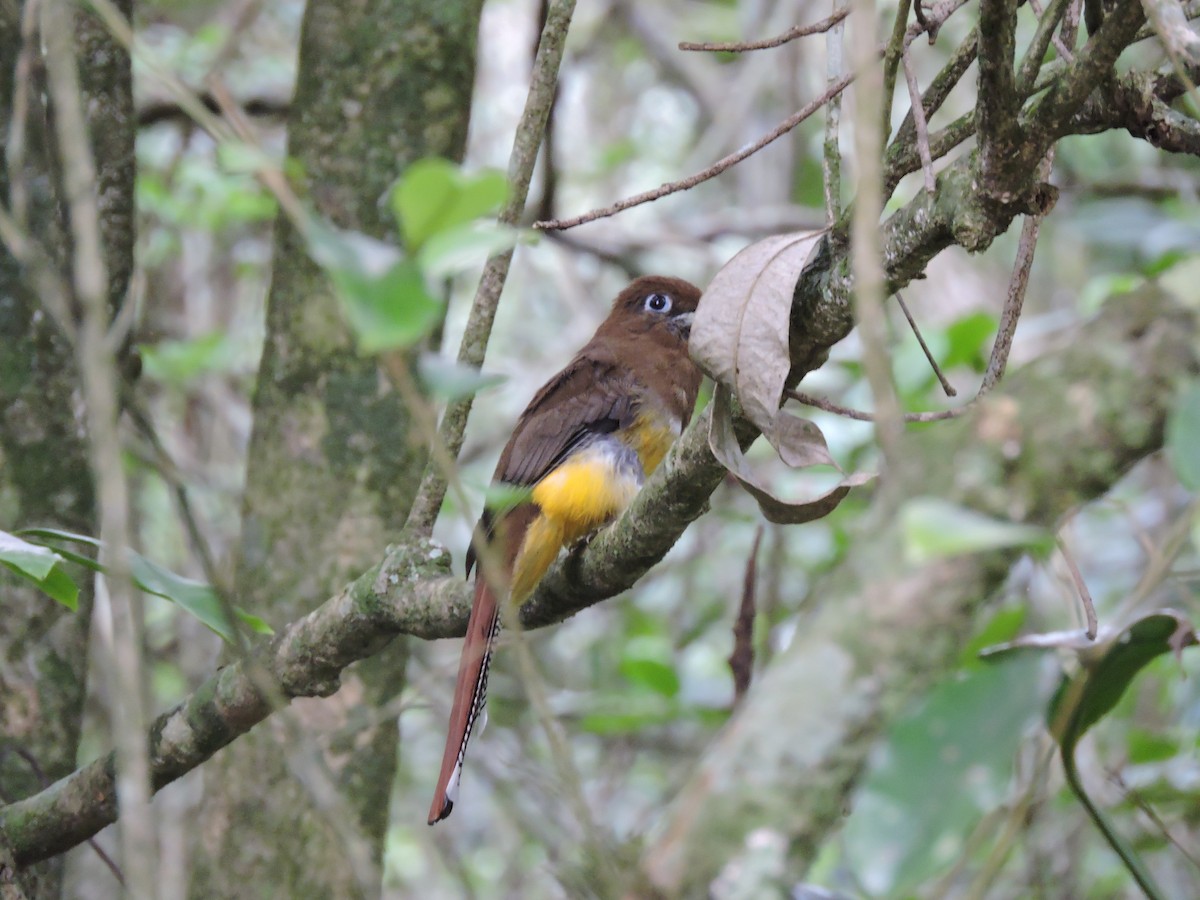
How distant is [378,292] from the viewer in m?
0.93

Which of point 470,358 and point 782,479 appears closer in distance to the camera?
point 470,358

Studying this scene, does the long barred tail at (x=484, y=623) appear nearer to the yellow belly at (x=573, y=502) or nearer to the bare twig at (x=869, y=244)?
the yellow belly at (x=573, y=502)

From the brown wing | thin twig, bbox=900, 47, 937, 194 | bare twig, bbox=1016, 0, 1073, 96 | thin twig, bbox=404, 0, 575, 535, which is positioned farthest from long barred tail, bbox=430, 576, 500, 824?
bare twig, bbox=1016, 0, 1073, 96

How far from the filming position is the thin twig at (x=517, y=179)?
86.1 inches

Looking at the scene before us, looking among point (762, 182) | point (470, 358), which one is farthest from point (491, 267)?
point (762, 182)

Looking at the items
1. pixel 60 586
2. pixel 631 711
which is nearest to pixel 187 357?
pixel 631 711

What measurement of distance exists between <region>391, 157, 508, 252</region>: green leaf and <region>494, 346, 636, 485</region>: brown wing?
223 centimetres

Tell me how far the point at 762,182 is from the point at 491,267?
3993mm

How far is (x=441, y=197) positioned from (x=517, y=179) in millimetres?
1215

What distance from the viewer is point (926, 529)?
0.82m

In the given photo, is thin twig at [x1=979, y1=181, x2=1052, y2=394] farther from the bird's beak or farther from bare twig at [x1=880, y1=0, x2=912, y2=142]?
the bird's beak

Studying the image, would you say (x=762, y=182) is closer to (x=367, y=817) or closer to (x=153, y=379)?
(x=153, y=379)

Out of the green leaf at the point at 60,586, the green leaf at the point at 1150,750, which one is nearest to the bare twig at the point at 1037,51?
the green leaf at the point at 60,586

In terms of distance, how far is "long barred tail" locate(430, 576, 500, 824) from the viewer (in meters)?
2.40
